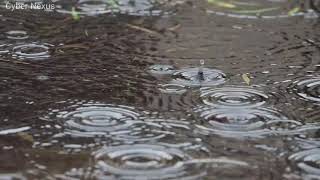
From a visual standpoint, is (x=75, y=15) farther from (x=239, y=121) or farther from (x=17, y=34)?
(x=239, y=121)

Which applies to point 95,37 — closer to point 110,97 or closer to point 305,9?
point 110,97

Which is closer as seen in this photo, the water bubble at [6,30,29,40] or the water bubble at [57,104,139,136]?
the water bubble at [57,104,139,136]

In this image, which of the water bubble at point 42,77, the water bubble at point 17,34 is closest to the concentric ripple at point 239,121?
the water bubble at point 42,77

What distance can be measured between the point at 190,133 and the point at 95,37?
3.25ft

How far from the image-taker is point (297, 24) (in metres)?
3.05

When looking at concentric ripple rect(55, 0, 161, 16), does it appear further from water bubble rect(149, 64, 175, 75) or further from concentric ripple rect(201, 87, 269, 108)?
concentric ripple rect(201, 87, 269, 108)

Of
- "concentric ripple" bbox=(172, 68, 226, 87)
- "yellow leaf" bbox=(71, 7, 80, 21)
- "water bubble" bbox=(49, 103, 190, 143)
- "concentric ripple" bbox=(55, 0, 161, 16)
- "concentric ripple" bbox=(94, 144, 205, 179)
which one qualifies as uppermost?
"concentric ripple" bbox=(55, 0, 161, 16)

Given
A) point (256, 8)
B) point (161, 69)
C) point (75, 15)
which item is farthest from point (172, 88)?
point (256, 8)

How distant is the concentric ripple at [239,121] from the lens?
1.96 meters

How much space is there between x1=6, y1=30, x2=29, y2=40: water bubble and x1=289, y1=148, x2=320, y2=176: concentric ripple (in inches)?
53.4

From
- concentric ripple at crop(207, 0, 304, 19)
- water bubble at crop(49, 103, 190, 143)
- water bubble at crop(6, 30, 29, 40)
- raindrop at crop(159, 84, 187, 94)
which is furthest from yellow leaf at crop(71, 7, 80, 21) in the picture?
water bubble at crop(49, 103, 190, 143)

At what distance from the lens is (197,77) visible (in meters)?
2.38

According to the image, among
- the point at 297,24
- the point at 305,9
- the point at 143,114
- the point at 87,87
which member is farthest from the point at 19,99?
the point at 305,9

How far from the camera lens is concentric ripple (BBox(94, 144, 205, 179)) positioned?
1700 millimetres
